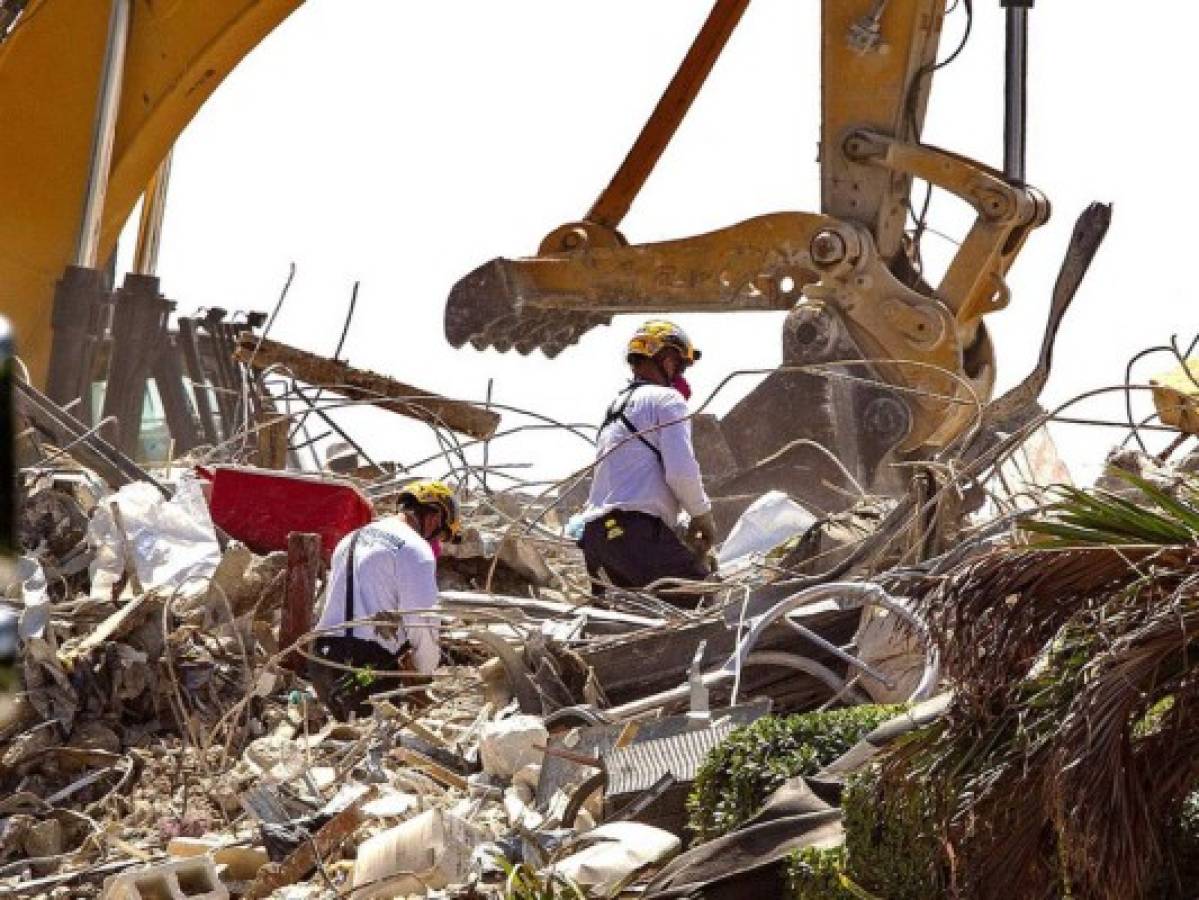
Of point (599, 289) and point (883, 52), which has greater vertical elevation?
point (883, 52)

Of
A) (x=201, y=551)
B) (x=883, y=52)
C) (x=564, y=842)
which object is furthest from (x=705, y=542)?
(x=883, y=52)

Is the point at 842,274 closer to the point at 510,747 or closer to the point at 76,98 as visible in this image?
the point at 76,98

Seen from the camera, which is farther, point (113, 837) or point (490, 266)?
point (490, 266)

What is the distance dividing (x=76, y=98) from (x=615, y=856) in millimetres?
9943

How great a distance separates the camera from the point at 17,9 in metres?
17.2

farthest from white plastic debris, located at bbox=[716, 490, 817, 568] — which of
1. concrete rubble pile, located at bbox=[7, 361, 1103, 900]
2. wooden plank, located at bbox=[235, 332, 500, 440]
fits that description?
wooden plank, located at bbox=[235, 332, 500, 440]

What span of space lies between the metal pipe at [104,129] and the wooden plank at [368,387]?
1862 millimetres

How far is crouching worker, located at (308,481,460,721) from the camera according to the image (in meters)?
11.0

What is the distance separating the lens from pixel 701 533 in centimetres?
1226

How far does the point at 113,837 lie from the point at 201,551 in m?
2.76

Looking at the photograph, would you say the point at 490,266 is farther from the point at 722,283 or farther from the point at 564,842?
the point at 564,842

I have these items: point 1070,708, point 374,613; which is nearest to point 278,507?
point 374,613

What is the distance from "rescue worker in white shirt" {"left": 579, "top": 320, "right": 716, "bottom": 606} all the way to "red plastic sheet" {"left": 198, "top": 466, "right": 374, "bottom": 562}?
1582 millimetres

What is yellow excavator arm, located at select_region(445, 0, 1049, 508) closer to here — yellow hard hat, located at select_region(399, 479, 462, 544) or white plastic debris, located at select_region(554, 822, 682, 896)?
yellow hard hat, located at select_region(399, 479, 462, 544)
